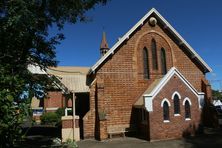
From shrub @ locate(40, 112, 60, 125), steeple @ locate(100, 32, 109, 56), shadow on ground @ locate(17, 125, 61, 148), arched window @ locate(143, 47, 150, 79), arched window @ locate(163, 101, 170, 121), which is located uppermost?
steeple @ locate(100, 32, 109, 56)

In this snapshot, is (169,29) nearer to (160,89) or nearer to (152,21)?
(152,21)

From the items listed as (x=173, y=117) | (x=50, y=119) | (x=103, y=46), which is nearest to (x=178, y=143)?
(x=173, y=117)

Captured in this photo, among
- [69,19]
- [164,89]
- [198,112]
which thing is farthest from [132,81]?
[69,19]

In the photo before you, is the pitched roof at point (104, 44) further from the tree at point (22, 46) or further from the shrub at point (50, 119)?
the tree at point (22, 46)

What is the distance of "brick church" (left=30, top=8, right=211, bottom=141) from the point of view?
20.6 meters

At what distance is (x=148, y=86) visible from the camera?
24234 mm

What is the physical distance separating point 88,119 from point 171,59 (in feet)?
30.2

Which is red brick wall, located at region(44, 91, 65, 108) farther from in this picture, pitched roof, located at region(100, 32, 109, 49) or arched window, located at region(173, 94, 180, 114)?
arched window, located at region(173, 94, 180, 114)

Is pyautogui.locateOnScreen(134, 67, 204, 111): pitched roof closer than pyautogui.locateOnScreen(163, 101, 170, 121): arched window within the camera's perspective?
Yes

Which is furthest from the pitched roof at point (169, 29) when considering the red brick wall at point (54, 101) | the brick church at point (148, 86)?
the red brick wall at point (54, 101)

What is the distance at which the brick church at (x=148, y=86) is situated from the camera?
2055cm

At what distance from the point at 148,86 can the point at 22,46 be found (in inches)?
556

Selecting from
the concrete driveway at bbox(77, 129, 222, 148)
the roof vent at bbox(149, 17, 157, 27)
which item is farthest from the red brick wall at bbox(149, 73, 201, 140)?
the roof vent at bbox(149, 17, 157, 27)

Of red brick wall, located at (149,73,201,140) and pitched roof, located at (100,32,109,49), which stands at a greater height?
pitched roof, located at (100,32,109,49)
